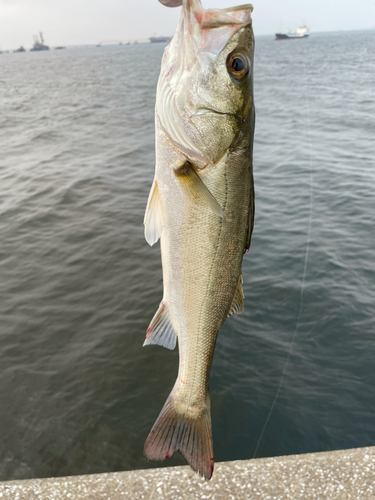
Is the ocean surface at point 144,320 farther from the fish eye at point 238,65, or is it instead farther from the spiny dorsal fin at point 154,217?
→ the fish eye at point 238,65

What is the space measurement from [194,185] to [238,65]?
23.3 inches

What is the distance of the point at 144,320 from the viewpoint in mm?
5973

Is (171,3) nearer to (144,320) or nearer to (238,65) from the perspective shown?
(238,65)

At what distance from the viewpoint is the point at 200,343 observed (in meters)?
2.19

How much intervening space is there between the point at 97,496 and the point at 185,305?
1579mm

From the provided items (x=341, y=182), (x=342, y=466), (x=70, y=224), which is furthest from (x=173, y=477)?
(x=341, y=182)

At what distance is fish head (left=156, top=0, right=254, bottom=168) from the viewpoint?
71.0 inches

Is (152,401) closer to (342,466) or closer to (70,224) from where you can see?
(342,466)

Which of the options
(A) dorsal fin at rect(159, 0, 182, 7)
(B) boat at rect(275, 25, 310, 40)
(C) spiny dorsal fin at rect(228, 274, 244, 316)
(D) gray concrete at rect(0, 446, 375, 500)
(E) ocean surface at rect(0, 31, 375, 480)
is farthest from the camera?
(B) boat at rect(275, 25, 310, 40)

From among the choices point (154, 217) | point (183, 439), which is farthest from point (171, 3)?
point (183, 439)

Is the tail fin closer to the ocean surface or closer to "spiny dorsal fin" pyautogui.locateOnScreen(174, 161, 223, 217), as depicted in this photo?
"spiny dorsal fin" pyautogui.locateOnScreen(174, 161, 223, 217)

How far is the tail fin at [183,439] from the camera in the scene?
2.17 meters

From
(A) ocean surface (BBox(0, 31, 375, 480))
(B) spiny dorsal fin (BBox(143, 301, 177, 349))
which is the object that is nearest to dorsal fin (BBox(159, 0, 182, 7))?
(B) spiny dorsal fin (BBox(143, 301, 177, 349))

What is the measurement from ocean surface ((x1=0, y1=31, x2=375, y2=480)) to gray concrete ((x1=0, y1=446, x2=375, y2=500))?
125cm
